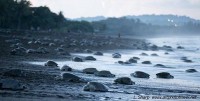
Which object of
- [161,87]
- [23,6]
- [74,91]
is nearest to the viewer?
[74,91]

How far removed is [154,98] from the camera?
1352 centimetres

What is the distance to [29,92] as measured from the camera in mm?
12891

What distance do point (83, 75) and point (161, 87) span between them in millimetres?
4190

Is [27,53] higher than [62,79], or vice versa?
[27,53]

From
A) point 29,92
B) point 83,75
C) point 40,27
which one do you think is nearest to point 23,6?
point 40,27

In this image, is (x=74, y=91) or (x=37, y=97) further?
(x=74, y=91)

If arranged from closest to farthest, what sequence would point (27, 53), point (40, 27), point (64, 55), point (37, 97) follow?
point (37, 97) → point (27, 53) → point (64, 55) → point (40, 27)

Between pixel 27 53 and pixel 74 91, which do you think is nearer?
pixel 74 91

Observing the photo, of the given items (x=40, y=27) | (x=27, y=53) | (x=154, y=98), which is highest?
(x=40, y=27)

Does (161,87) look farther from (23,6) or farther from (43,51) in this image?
(23,6)

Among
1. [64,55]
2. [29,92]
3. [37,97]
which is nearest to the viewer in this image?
[37,97]

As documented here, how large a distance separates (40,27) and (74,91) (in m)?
102

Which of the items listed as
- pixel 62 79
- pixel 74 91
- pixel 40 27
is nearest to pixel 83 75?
pixel 62 79

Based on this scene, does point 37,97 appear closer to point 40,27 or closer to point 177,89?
point 177,89
